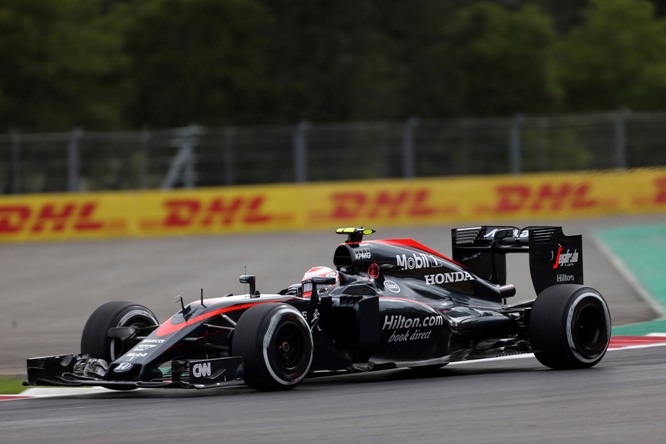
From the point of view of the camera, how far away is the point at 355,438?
7.76m

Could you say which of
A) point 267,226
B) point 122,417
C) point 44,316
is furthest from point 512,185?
point 122,417

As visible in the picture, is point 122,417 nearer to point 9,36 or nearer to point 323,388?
point 323,388

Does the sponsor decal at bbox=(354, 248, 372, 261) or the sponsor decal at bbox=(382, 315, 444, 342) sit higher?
the sponsor decal at bbox=(354, 248, 372, 261)

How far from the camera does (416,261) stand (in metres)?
11.0

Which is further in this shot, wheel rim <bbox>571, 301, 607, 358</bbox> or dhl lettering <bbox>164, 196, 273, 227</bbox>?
dhl lettering <bbox>164, 196, 273, 227</bbox>

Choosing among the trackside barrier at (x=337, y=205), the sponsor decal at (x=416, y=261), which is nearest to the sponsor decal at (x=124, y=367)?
the sponsor decal at (x=416, y=261)

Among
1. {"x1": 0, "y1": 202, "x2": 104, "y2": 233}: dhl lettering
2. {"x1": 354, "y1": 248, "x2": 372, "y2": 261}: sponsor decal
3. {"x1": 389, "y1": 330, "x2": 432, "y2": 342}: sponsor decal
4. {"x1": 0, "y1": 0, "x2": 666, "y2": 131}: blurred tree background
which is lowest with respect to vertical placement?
{"x1": 389, "y1": 330, "x2": 432, "y2": 342}: sponsor decal

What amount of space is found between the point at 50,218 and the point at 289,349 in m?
23.0

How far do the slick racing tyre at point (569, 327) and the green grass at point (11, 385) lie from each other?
410cm

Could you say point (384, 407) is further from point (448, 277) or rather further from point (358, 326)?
point (448, 277)

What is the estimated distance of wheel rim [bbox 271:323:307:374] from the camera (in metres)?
9.55

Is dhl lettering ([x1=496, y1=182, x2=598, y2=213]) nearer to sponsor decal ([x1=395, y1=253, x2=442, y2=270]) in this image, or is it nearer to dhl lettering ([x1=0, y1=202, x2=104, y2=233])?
dhl lettering ([x1=0, y1=202, x2=104, y2=233])

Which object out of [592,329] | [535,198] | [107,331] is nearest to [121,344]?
[107,331]

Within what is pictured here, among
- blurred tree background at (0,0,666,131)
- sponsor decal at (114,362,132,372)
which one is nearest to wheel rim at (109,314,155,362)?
sponsor decal at (114,362,132,372)
